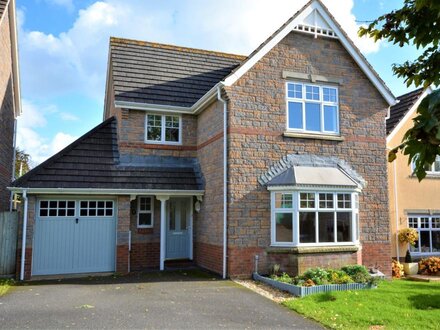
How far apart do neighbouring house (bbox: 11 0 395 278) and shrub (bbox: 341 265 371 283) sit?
758mm

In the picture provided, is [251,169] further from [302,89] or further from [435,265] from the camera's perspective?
[435,265]

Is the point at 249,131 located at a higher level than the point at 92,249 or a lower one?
higher

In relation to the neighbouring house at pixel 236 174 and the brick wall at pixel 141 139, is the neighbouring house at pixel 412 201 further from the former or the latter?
the brick wall at pixel 141 139

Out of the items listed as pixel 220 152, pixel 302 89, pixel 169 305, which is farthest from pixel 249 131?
pixel 169 305

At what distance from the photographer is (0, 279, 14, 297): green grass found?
420 inches

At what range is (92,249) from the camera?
1359 centimetres

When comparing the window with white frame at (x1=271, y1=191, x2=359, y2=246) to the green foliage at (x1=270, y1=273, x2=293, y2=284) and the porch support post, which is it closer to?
the green foliage at (x1=270, y1=273, x2=293, y2=284)

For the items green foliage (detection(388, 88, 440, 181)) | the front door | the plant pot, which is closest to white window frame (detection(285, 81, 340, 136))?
the front door

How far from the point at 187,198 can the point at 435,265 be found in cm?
995

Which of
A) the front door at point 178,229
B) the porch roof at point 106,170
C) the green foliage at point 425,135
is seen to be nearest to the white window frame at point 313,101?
the porch roof at point 106,170

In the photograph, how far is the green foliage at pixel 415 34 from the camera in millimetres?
4828

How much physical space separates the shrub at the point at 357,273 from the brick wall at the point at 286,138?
0.83 meters

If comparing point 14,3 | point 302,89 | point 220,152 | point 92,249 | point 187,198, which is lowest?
point 92,249

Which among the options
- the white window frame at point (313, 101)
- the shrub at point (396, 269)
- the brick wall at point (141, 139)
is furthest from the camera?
the shrub at point (396, 269)
